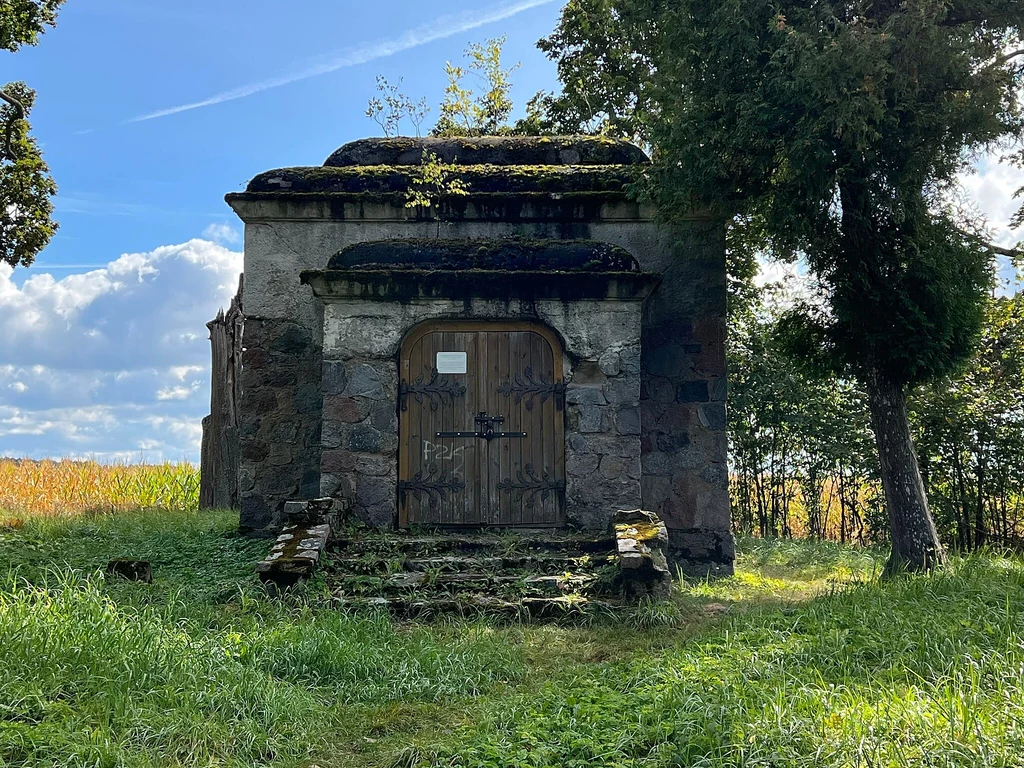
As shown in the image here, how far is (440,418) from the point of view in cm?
794

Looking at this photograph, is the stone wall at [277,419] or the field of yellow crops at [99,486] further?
the field of yellow crops at [99,486]

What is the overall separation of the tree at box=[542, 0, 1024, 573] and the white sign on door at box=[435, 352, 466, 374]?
2.42 m

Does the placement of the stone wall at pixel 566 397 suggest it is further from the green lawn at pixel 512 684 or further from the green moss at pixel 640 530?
the green lawn at pixel 512 684

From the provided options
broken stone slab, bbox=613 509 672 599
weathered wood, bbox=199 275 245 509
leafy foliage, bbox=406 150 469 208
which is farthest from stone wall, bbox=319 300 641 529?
weathered wood, bbox=199 275 245 509

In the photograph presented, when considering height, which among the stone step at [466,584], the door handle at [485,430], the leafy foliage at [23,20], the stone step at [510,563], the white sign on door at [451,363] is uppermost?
the leafy foliage at [23,20]

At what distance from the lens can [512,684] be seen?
4.70 metres

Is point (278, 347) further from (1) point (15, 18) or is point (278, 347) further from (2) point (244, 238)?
(1) point (15, 18)

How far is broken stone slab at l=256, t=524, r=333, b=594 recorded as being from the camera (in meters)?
6.24

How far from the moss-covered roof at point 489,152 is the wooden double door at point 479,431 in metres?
2.42

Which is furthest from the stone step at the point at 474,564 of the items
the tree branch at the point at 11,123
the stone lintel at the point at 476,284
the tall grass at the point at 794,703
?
the tree branch at the point at 11,123

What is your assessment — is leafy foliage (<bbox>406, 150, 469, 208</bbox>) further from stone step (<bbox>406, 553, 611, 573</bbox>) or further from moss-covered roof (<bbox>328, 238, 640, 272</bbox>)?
stone step (<bbox>406, 553, 611, 573</bbox>)

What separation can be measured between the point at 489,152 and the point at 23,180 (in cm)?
603

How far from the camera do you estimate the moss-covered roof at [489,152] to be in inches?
370

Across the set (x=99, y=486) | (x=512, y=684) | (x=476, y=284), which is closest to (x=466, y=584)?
(x=512, y=684)
